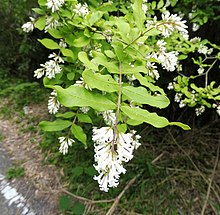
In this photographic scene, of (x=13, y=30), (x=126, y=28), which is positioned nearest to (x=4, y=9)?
(x=13, y=30)

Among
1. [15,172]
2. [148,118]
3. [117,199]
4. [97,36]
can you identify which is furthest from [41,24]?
[15,172]

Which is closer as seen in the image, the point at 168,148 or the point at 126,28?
the point at 126,28

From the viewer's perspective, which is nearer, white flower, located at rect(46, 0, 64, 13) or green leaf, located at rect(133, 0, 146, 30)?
green leaf, located at rect(133, 0, 146, 30)

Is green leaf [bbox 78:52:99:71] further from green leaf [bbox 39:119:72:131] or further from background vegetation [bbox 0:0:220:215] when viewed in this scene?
background vegetation [bbox 0:0:220:215]

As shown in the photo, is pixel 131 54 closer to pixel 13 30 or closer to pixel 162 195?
pixel 162 195

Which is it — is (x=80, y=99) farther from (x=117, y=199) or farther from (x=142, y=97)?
(x=117, y=199)

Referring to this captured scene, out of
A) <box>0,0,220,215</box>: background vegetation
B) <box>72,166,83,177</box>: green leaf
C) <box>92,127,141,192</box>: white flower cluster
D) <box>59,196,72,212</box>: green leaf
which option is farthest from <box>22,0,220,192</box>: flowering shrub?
<box>72,166,83,177</box>: green leaf
